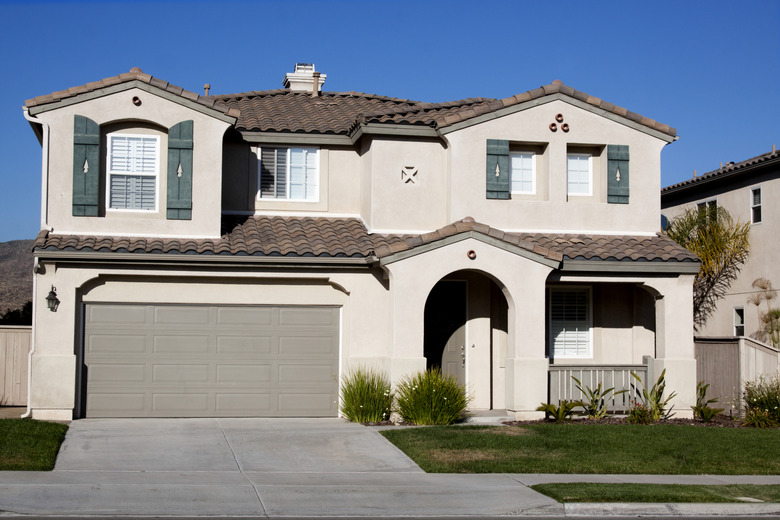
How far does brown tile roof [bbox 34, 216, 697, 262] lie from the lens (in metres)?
17.7

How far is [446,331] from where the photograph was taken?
1961 centimetres

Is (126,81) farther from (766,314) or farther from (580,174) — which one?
(766,314)

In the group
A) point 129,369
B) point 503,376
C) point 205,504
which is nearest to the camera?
point 205,504

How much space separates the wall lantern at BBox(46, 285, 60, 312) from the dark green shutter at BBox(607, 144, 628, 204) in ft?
36.5

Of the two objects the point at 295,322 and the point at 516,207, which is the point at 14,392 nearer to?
the point at 295,322

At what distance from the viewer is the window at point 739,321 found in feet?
90.3

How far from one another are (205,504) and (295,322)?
26.4ft

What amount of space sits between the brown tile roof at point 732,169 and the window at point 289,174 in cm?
1271

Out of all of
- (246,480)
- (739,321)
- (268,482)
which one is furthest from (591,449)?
(739,321)

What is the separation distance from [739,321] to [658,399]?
10.7m

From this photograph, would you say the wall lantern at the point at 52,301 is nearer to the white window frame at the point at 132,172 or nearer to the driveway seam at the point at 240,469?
the white window frame at the point at 132,172

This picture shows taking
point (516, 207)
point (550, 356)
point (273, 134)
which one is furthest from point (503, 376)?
point (273, 134)

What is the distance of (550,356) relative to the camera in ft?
66.0

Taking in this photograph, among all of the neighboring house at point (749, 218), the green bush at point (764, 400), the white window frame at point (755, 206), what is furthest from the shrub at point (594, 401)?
the white window frame at point (755, 206)
